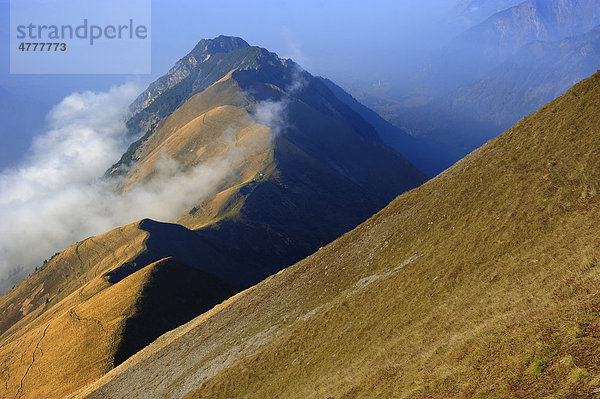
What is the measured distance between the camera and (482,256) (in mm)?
37000

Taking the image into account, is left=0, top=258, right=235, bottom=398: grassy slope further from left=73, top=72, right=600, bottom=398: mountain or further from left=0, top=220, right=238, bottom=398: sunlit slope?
left=73, top=72, right=600, bottom=398: mountain

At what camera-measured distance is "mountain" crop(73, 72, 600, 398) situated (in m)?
21.8

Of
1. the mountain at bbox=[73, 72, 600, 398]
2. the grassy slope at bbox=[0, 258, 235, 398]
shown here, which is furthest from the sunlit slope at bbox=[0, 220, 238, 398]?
the mountain at bbox=[73, 72, 600, 398]

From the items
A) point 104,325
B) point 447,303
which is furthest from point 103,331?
point 447,303

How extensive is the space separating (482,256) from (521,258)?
4221mm

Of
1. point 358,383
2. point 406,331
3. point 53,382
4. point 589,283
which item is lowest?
point 53,382

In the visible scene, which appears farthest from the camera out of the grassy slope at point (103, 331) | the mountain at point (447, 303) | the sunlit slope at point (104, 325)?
the sunlit slope at point (104, 325)

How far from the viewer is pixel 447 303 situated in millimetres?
33500

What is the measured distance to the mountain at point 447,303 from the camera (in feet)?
71.4

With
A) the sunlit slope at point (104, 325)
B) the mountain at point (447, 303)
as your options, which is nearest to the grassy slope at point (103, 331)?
the sunlit slope at point (104, 325)

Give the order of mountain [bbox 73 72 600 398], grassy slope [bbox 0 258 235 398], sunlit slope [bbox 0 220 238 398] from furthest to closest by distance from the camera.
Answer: sunlit slope [bbox 0 220 238 398] < grassy slope [bbox 0 258 235 398] < mountain [bbox 73 72 600 398]

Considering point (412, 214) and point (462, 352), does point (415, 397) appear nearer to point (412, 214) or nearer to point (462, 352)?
point (462, 352)

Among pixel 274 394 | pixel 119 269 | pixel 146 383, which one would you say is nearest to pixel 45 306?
pixel 119 269

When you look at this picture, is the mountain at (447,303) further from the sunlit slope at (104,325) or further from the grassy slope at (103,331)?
the sunlit slope at (104,325)
